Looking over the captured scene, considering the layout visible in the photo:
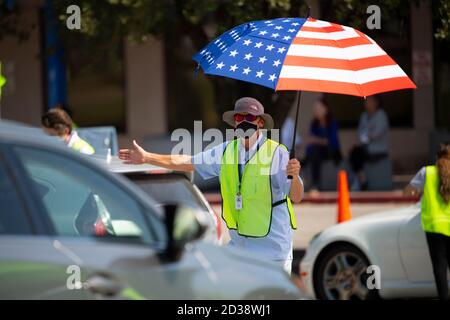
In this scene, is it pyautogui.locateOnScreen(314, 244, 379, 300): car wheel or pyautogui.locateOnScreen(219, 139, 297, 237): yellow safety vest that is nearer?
pyautogui.locateOnScreen(219, 139, 297, 237): yellow safety vest

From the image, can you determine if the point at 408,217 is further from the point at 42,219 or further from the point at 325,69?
the point at 42,219

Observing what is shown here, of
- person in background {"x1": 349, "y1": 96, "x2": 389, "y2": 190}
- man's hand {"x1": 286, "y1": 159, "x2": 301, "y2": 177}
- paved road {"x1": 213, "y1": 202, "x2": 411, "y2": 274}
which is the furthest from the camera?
person in background {"x1": 349, "y1": 96, "x2": 389, "y2": 190}

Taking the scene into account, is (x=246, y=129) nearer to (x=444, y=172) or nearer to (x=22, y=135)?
(x=22, y=135)

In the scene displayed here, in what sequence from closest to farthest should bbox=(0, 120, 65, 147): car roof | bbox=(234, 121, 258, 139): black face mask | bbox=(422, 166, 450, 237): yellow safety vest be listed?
bbox=(0, 120, 65, 147): car roof → bbox=(234, 121, 258, 139): black face mask → bbox=(422, 166, 450, 237): yellow safety vest

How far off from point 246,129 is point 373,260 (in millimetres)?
3404

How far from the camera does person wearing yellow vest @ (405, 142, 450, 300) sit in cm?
952

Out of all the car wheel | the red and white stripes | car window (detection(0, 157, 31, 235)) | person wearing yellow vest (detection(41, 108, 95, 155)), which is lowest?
the car wheel

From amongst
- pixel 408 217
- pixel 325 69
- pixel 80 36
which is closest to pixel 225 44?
pixel 325 69

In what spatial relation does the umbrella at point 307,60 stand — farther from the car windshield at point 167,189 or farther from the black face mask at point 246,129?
the car windshield at point 167,189

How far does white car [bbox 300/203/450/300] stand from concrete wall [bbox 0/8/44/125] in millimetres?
13522

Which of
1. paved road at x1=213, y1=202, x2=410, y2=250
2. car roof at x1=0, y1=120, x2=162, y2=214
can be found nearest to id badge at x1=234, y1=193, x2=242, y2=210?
car roof at x1=0, y1=120, x2=162, y2=214

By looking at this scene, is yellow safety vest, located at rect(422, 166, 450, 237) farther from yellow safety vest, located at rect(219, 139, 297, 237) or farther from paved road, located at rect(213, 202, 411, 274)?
paved road, located at rect(213, 202, 411, 274)

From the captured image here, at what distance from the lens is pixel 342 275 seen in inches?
416

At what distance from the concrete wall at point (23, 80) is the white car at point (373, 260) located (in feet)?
44.4
